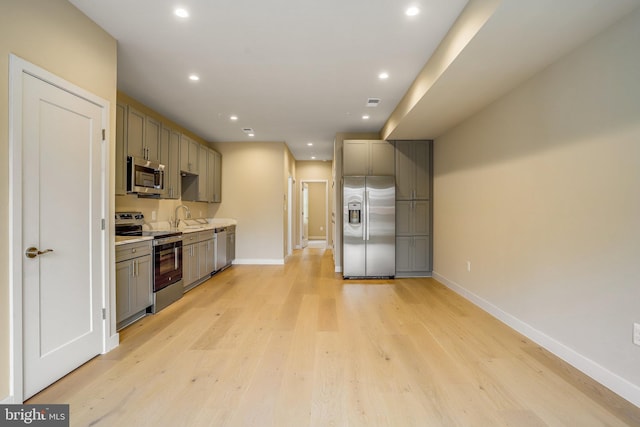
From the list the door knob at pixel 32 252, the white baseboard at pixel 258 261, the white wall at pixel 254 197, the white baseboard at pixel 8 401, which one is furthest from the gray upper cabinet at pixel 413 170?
the white baseboard at pixel 8 401

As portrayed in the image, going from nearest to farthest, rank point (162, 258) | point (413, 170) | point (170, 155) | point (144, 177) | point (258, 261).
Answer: point (162, 258) < point (144, 177) < point (170, 155) < point (413, 170) < point (258, 261)

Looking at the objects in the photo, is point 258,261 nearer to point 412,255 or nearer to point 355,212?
point 355,212

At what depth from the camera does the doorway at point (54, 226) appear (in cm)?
181

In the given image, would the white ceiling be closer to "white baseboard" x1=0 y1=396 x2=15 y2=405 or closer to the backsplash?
the backsplash

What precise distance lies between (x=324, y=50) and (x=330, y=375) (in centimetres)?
277

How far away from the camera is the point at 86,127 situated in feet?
7.59

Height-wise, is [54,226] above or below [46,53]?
below

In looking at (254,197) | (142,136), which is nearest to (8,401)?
(142,136)

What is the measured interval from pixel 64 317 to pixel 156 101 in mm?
3046

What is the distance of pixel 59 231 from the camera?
209 cm

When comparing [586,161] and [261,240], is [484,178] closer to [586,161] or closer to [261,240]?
[586,161]

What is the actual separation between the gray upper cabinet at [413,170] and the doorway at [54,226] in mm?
4167

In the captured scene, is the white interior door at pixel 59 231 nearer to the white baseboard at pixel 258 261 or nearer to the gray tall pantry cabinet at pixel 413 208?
the white baseboard at pixel 258 261

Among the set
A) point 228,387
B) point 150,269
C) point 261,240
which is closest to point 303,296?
point 150,269
